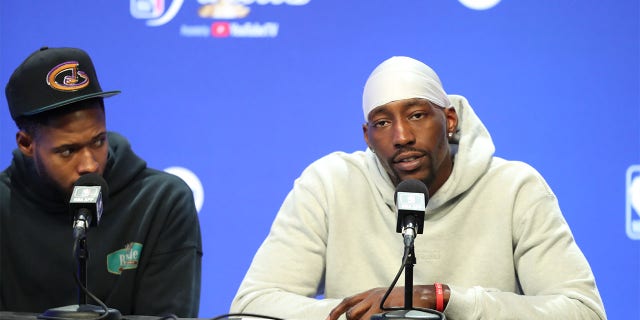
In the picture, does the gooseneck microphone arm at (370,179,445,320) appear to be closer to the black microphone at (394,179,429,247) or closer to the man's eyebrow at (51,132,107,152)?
the black microphone at (394,179,429,247)

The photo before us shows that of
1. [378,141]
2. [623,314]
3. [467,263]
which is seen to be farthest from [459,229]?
[623,314]

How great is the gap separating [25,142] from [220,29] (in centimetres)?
129

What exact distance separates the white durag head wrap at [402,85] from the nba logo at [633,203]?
1.28 m

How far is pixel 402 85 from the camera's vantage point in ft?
11.1

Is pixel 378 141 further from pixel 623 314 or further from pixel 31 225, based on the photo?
pixel 623 314

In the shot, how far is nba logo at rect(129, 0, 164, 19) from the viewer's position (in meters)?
4.76

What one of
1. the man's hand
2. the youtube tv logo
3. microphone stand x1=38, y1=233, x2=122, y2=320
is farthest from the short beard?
the youtube tv logo

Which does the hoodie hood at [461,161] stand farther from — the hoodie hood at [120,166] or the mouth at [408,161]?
the hoodie hood at [120,166]

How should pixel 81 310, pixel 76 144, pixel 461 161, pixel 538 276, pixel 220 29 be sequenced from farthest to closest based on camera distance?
pixel 220 29 < pixel 76 144 < pixel 461 161 < pixel 538 276 < pixel 81 310

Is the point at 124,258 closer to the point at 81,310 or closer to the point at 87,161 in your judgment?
the point at 87,161

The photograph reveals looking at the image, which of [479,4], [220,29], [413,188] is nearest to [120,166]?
[220,29]

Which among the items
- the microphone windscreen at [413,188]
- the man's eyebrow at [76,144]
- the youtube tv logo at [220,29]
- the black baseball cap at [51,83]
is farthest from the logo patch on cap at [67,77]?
the microphone windscreen at [413,188]

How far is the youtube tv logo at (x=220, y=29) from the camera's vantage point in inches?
185

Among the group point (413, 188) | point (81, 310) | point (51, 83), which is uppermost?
point (51, 83)
